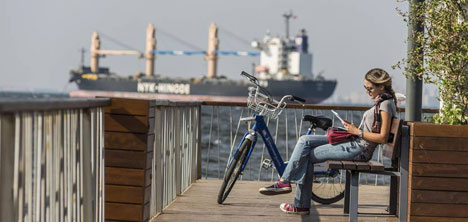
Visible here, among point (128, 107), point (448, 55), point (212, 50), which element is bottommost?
point (128, 107)

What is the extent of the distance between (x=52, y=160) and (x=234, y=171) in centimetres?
257

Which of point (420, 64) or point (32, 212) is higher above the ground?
point (420, 64)

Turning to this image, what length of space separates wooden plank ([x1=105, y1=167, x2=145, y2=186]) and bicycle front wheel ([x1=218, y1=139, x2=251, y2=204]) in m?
1.48

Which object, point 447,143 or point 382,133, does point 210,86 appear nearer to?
point 382,133

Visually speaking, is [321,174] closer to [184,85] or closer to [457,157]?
[457,157]

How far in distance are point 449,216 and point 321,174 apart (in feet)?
4.82

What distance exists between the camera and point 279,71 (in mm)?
85812

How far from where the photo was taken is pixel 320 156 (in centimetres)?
432

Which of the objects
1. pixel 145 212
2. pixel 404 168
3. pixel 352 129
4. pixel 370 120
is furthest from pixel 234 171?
pixel 145 212

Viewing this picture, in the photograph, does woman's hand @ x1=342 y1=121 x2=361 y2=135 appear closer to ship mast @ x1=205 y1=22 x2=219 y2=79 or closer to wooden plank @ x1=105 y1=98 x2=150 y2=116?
wooden plank @ x1=105 y1=98 x2=150 y2=116

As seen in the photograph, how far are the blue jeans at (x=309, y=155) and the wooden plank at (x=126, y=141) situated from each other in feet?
3.85

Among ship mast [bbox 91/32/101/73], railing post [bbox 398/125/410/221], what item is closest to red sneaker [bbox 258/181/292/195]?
railing post [bbox 398/125/410/221]

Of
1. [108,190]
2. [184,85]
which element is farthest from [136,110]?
[184,85]

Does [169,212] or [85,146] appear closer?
[85,146]
